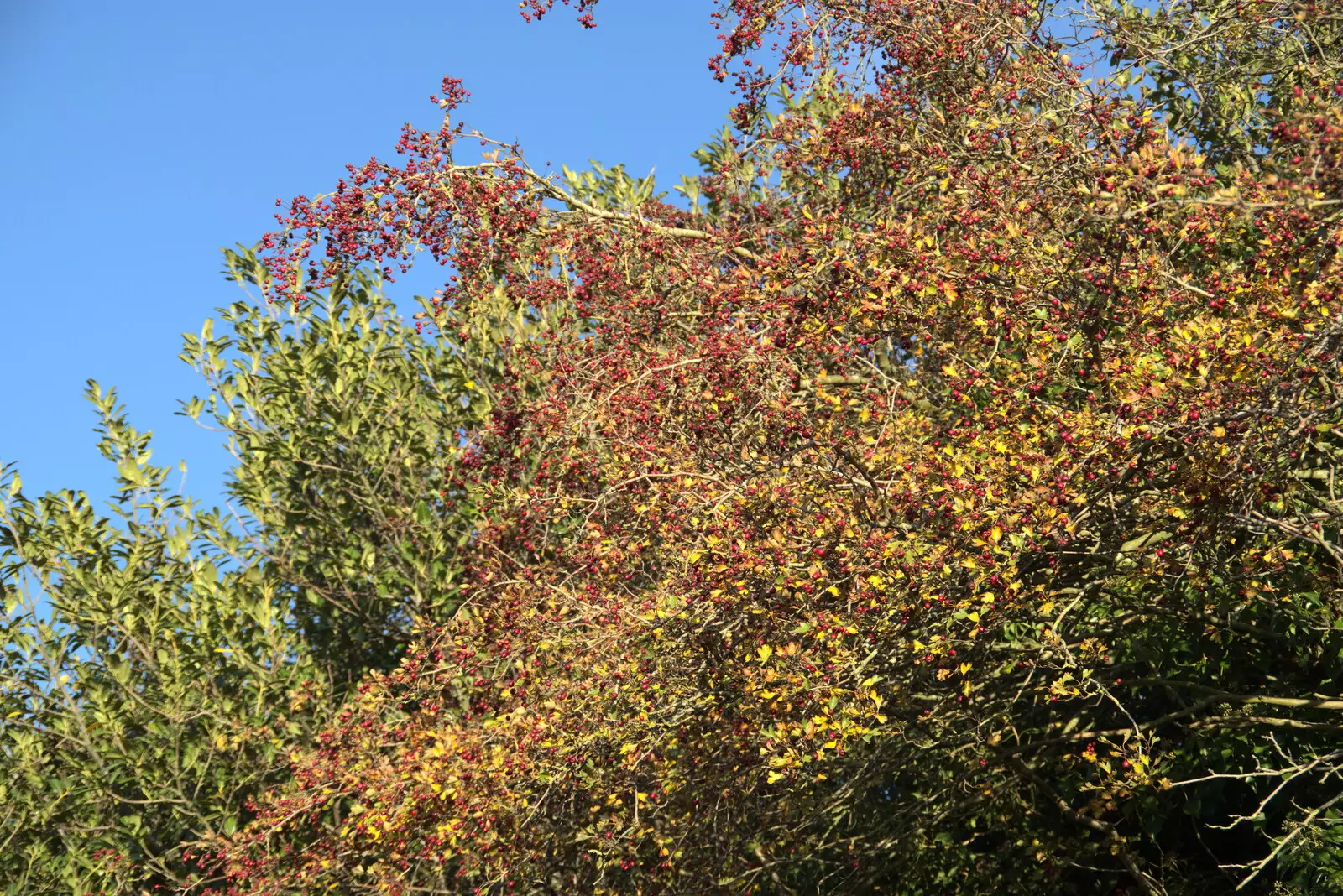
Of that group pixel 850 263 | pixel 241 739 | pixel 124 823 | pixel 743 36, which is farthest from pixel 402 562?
pixel 850 263

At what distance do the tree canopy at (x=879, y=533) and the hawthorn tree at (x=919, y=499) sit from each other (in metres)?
0.05

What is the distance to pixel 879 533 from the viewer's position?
26.4ft

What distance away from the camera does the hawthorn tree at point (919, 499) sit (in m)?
7.83

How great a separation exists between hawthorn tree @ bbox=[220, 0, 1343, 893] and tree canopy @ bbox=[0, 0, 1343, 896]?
0.05 meters

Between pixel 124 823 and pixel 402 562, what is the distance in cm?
462

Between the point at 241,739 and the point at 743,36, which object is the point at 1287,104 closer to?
the point at 743,36

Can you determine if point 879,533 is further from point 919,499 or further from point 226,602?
point 226,602

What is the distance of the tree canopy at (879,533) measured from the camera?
7895 millimetres

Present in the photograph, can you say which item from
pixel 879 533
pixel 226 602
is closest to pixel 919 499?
pixel 879 533

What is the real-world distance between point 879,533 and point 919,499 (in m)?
0.33

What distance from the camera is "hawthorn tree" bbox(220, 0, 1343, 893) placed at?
7828 mm

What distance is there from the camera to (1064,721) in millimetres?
11023

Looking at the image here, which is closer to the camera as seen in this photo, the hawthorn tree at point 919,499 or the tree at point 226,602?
the hawthorn tree at point 919,499

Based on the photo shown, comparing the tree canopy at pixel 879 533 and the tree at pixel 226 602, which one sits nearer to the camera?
the tree canopy at pixel 879 533
